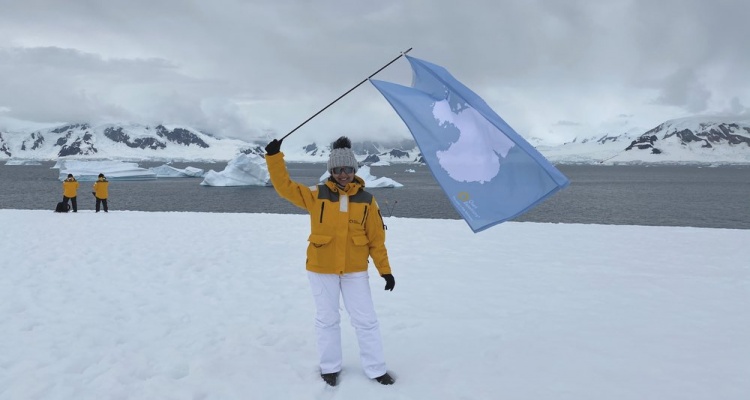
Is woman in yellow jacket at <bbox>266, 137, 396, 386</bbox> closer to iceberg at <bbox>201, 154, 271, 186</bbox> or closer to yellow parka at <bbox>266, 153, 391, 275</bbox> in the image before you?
yellow parka at <bbox>266, 153, 391, 275</bbox>

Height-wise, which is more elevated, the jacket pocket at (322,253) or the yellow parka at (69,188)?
the yellow parka at (69,188)

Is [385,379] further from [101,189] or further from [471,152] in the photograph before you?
[101,189]

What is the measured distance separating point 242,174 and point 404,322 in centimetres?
7211

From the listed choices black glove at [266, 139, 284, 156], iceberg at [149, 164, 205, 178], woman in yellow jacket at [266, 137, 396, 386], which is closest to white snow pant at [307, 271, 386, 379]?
woman in yellow jacket at [266, 137, 396, 386]

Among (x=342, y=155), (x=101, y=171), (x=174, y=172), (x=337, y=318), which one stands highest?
(x=174, y=172)

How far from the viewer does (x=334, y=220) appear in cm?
438

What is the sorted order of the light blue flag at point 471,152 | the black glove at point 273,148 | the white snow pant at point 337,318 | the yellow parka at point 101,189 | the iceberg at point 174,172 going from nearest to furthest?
1. the black glove at point 273,148
2. the white snow pant at point 337,318
3. the light blue flag at point 471,152
4. the yellow parka at point 101,189
5. the iceberg at point 174,172

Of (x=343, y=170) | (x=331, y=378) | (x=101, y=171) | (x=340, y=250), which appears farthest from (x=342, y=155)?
(x=101, y=171)

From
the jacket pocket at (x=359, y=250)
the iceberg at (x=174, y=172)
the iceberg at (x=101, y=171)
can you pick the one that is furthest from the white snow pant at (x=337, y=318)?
the iceberg at (x=174, y=172)

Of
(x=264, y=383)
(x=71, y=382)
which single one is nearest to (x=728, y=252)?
(x=264, y=383)

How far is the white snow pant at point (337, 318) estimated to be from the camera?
4488mm

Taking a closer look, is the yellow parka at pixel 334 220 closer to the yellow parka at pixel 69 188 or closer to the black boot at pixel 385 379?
the black boot at pixel 385 379

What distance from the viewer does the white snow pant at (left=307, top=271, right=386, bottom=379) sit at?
14.7ft

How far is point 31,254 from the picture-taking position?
409 inches
